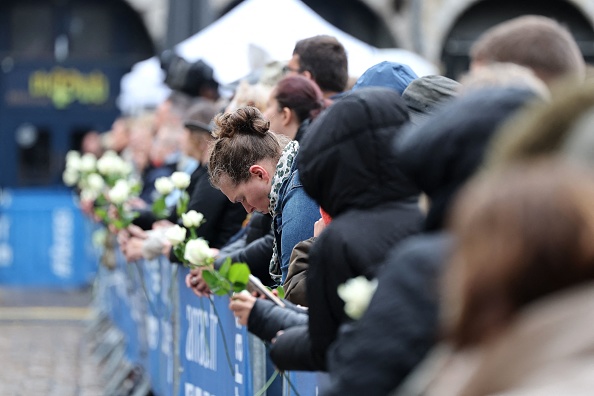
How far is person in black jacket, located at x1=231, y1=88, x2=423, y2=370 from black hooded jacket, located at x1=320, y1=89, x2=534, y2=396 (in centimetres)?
42

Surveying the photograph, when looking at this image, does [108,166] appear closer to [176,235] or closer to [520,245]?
[176,235]

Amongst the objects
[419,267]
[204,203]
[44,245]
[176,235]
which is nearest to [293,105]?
[176,235]

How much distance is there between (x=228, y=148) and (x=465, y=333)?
379 centimetres

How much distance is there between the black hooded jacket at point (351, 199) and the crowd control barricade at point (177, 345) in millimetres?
765

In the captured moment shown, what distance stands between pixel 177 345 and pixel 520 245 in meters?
6.02

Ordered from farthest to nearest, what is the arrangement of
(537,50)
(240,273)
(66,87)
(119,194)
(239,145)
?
(66,87) < (119,194) < (239,145) < (240,273) < (537,50)

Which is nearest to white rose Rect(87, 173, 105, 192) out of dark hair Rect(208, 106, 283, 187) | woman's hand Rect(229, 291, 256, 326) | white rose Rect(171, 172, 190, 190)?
white rose Rect(171, 172, 190, 190)

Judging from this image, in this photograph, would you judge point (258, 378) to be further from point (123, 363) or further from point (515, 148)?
point (123, 363)

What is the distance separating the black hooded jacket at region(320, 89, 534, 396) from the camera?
8.63ft

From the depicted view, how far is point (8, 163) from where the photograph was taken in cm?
2503

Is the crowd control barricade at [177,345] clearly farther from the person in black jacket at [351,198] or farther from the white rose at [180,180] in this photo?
the person in black jacket at [351,198]

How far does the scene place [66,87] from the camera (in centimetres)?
2461

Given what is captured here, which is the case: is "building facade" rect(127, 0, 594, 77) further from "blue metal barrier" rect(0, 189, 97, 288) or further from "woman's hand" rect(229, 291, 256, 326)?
"woman's hand" rect(229, 291, 256, 326)

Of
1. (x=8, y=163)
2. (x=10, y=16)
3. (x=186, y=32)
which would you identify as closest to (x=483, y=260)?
(x=186, y=32)
